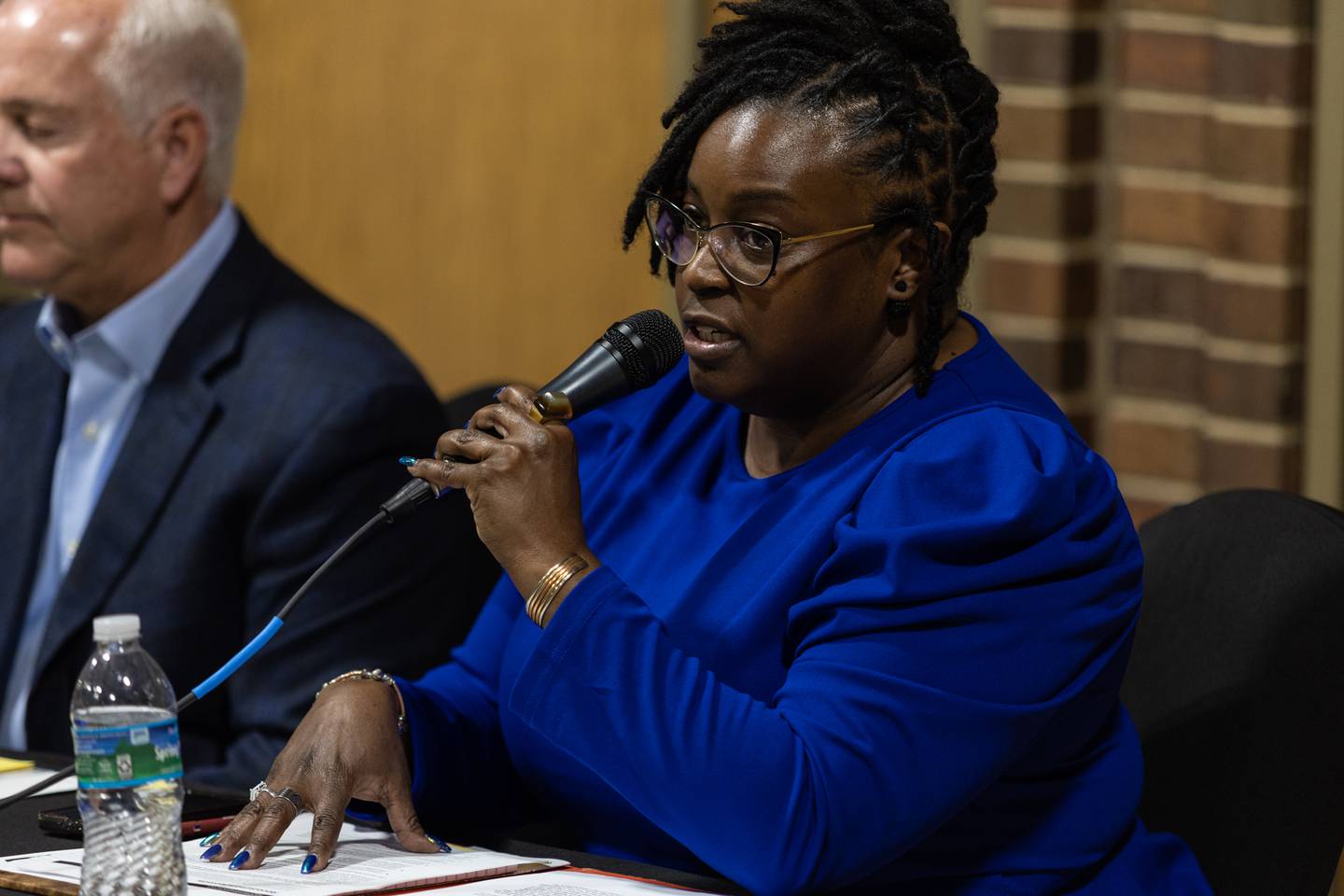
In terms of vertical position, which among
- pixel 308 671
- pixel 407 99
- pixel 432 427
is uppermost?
pixel 407 99

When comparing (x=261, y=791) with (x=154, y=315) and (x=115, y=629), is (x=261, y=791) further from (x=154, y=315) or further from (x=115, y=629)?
(x=154, y=315)

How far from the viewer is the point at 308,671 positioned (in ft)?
7.16

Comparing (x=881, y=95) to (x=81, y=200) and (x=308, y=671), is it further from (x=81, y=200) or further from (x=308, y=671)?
(x=81, y=200)

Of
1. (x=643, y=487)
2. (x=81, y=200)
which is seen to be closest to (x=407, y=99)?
(x=81, y=200)

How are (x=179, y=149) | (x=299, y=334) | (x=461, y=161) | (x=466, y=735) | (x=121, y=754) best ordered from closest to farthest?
1. (x=121, y=754)
2. (x=466, y=735)
3. (x=299, y=334)
4. (x=179, y=149)
5. (x=461, y=161)

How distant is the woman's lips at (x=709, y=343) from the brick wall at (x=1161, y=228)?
1.17 metres

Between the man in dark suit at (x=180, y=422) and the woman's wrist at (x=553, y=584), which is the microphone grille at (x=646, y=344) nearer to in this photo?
the woman's wrist at (x=553, y=584)

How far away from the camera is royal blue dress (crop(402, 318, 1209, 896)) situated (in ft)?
4.70

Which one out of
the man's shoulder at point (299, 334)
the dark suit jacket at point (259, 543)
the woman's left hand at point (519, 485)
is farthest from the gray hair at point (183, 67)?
the woman's left hand at point (519, 485)

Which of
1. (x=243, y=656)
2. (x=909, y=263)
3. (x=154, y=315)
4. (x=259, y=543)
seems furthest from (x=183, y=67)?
(x=909, y=263)

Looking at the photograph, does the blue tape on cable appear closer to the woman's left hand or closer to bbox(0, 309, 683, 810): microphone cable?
bbox(0, 309, 683, 810): microphone cable

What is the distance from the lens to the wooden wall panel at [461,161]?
3736 mm

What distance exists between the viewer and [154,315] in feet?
8.03

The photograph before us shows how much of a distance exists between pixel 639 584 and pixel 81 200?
3.69 ft
